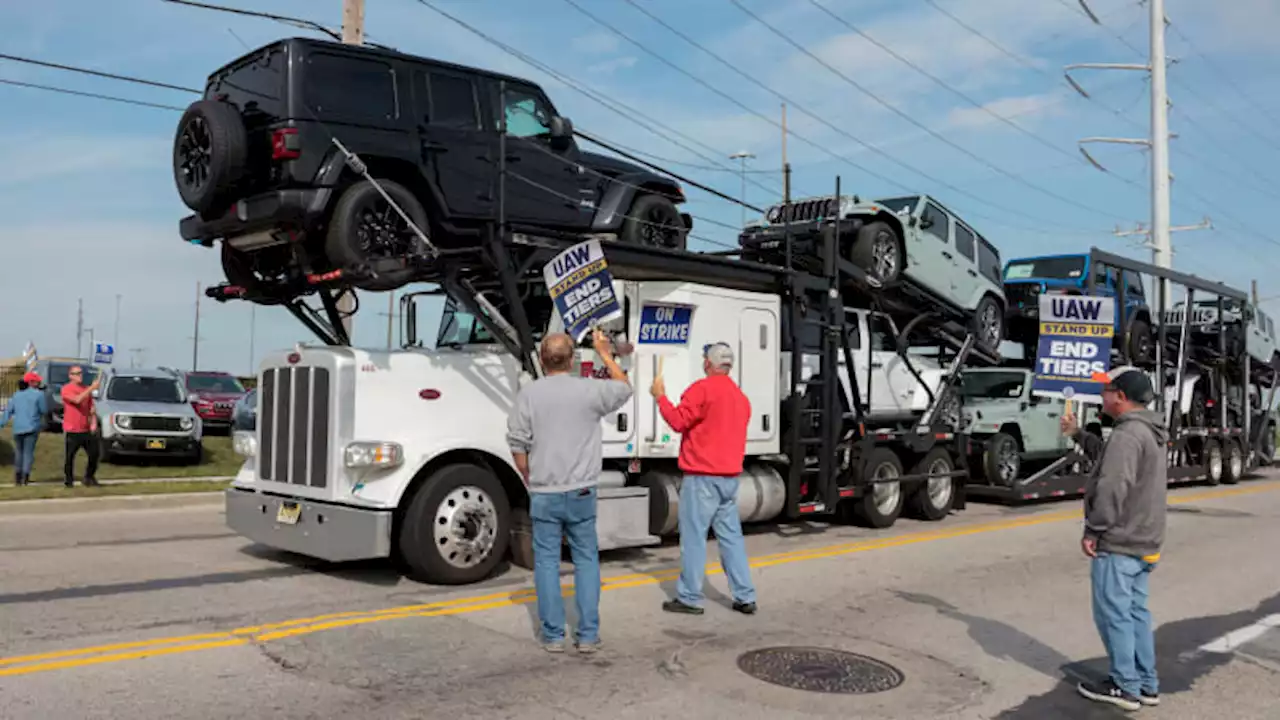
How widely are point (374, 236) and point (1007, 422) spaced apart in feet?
33.1

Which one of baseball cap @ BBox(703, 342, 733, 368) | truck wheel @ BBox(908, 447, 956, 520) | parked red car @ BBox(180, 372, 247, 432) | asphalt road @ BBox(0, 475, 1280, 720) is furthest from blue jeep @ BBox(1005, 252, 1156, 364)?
parked red car @ BBox(180, 372, 247, 432)

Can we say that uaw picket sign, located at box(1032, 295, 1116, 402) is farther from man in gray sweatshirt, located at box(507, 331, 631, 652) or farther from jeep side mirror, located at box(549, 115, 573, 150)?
man in gray sweatshirt, located at box(507, 331, 631, 652)

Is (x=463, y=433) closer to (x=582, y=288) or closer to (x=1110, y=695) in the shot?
(x=582, y=288)

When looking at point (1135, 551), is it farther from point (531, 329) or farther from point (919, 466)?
point (919, 466)

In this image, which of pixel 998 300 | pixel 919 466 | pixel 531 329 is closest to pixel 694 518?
pixel 531 329

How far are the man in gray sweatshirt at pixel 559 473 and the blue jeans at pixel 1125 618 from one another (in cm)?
269

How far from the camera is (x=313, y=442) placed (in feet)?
26.6

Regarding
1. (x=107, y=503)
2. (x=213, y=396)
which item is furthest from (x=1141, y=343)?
(x=213, y=396)

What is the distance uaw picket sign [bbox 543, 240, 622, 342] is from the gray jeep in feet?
24.7

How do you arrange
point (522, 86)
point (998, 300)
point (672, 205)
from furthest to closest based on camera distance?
point (998, 300) → point (672, 205) → point (522, 86)

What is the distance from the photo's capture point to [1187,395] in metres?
19.8

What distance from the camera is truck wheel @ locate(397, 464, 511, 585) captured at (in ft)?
25.0

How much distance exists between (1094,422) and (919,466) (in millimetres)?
6655

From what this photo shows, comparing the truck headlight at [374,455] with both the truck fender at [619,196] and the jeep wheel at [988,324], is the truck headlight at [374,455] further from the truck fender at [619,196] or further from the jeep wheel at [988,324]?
the jeep wheel at [988,324]
